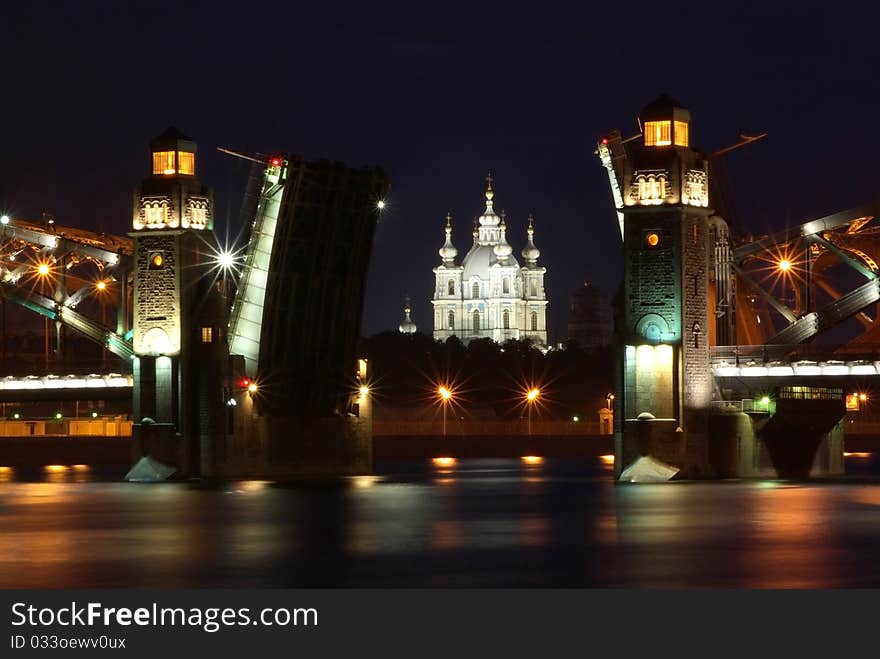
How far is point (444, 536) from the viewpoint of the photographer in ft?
145

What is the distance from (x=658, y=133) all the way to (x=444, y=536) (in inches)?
1058

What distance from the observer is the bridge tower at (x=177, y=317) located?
238 ft

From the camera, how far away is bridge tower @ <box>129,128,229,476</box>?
72688 mm

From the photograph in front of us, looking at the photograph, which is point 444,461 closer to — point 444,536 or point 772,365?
point 772,365

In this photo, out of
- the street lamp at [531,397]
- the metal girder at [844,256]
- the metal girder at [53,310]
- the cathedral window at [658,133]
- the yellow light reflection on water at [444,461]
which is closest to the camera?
the cathedral window at [658,133]

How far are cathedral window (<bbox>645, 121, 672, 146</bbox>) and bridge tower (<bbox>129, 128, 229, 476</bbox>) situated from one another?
16133 millimetres

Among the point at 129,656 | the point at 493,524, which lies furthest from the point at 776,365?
the point at 129,656

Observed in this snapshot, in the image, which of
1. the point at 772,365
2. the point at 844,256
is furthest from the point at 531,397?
the point at 772,365

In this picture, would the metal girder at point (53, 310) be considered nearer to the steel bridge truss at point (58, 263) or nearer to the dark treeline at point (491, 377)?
the steel bridge truss at point (58, 263)

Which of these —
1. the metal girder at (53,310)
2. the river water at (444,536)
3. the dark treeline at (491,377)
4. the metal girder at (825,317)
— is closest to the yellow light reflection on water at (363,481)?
the river water at (444,536)

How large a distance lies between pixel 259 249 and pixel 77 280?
19989 millimetres

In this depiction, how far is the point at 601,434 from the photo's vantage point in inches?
4882

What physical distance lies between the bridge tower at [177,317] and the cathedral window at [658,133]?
16133mm

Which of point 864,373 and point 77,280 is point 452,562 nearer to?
point 864,373
